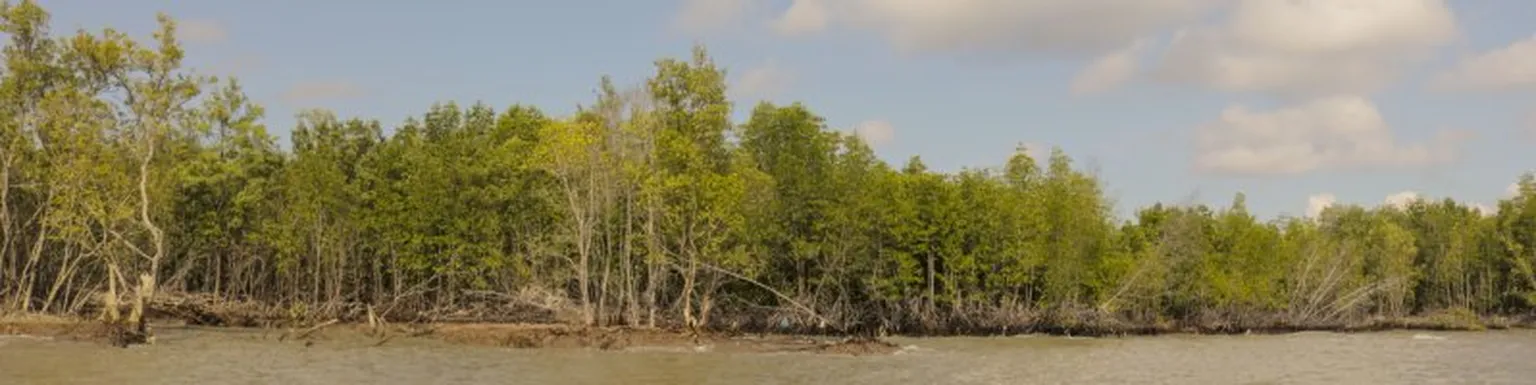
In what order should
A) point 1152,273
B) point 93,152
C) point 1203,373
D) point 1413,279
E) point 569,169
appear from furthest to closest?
point 1413,279 → point 1152,273 → point 569,169 → point 93,152 → point 1203,373

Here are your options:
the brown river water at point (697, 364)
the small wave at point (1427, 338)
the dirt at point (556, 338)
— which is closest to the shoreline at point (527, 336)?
the dirt at point (556, 338)

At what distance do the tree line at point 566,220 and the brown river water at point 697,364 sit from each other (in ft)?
23.3

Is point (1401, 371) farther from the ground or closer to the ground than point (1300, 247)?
closer to the ground

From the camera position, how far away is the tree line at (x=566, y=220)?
52.0 m

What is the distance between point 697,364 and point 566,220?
2268 cm

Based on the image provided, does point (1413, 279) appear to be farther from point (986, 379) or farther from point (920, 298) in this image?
point (986, 379)

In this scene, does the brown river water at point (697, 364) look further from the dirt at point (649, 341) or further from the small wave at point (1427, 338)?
the small wave at point (1427, 338)

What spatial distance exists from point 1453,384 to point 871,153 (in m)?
42.1

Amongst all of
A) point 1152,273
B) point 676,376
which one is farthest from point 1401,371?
point 1152,273

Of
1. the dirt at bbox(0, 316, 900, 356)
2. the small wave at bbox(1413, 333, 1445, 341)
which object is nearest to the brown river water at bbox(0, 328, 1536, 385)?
the dirt at bbox(0, 316, 900, 356)

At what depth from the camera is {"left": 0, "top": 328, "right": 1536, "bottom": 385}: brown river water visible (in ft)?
113

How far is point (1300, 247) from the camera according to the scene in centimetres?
9594

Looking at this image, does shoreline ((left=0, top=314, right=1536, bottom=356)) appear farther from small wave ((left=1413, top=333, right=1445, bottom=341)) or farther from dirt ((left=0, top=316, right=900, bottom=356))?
small wave ((left=1413, top=333, right=1445, bottom=341))

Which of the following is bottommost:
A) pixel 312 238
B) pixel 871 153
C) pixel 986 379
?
pixel 986 379
